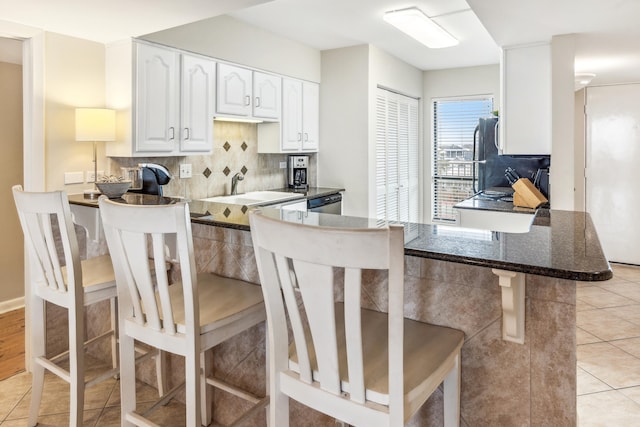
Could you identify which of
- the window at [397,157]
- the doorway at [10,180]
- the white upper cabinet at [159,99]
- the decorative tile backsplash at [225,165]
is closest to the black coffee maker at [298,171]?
the decorative tile backsplash at [225,165]

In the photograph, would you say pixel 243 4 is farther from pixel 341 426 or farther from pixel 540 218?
pixel 341 426

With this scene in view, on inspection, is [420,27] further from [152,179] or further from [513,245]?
[513,245]

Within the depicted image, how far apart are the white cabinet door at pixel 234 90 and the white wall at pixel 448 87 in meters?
2.91

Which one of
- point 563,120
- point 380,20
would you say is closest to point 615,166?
point 563,120

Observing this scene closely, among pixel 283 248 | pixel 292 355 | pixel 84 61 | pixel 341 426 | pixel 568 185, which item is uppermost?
pixel 84 61

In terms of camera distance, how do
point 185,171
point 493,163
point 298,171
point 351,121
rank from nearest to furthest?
point 185,171 → point 493,163 → point 351,121 → point 298,171

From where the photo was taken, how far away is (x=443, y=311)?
1387 mm

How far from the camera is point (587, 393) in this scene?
2441mm

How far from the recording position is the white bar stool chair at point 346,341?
92 cm

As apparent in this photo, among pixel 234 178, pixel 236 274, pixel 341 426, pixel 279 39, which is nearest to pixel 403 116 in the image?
pixel 279 39

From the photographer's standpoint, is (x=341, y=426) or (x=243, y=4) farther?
(x=243, y=4)

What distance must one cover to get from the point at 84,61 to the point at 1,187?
1.49 m

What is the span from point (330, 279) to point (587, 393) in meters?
2.26

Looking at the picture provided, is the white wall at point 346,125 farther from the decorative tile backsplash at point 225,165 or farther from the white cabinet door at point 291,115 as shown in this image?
the decorative tile backsplash at point 225,165
